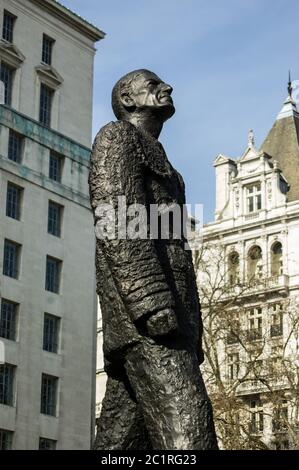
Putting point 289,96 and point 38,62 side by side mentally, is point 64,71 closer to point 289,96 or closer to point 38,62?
point 38,62

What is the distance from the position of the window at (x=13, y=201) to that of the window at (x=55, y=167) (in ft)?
8.30

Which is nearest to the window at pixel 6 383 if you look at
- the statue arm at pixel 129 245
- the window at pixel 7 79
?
the window at pixel 7 79

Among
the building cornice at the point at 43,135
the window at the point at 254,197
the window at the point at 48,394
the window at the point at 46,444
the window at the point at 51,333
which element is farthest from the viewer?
the window at the point at 254,197

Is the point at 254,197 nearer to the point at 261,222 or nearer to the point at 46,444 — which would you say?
the point at 261,222

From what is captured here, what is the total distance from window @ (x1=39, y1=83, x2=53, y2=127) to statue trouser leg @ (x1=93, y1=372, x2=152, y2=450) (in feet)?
148

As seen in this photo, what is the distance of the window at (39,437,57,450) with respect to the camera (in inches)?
1914

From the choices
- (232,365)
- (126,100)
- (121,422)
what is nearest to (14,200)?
(232,365)

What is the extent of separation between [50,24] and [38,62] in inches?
98.1

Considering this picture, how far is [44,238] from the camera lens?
5169cm

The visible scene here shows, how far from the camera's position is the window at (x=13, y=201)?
165ft

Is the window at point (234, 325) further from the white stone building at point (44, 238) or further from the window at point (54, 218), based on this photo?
the window at point (54, 218)

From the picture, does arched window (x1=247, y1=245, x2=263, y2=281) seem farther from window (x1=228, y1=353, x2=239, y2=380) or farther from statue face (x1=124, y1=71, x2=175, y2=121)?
statue face (x1=124, y1=71, x2=175, y2=121)

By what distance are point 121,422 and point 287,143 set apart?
59.4 metres
